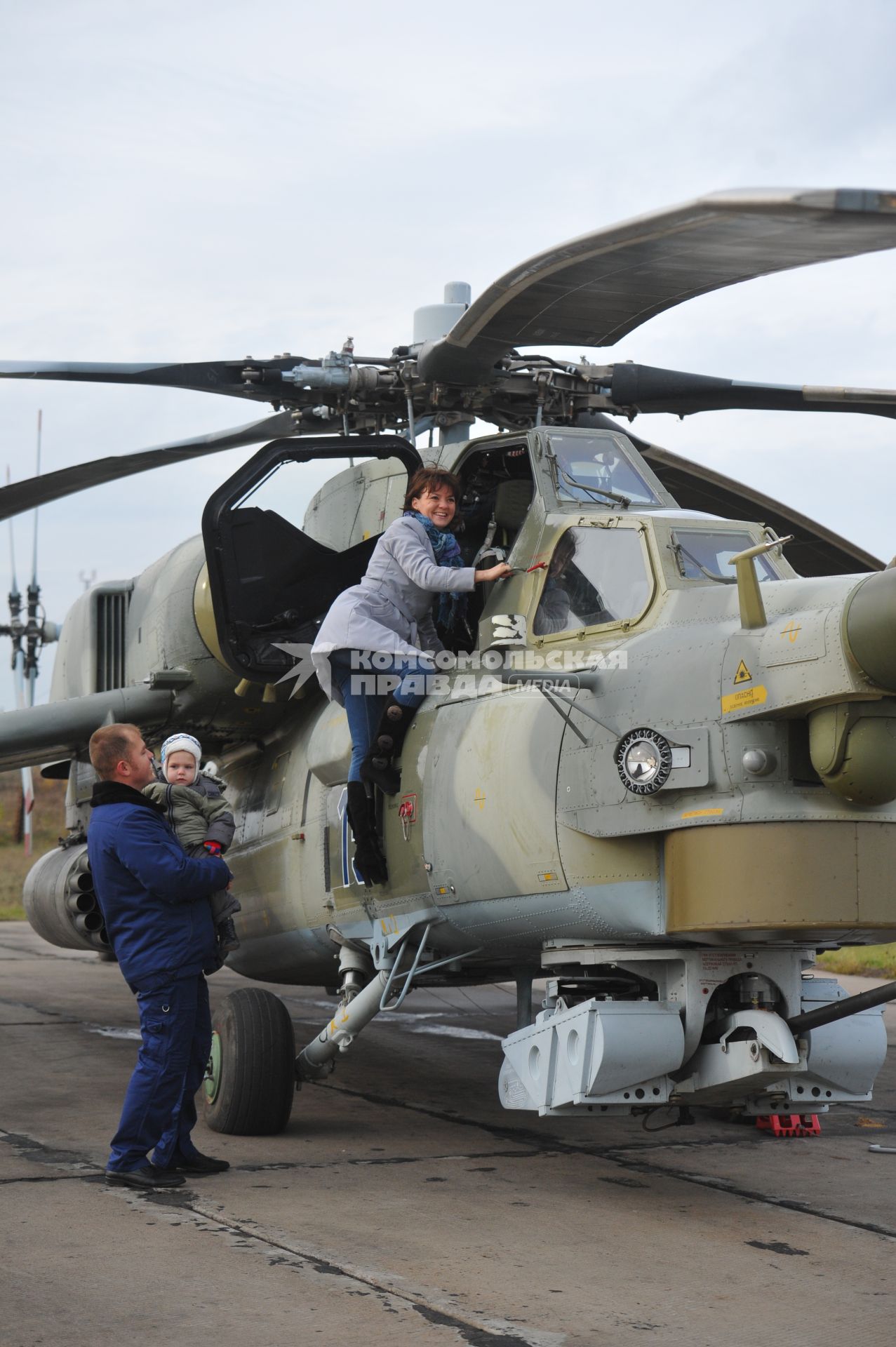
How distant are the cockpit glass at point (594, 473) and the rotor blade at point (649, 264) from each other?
1.66 feet

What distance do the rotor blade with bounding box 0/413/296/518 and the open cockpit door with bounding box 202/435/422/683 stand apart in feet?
3.35

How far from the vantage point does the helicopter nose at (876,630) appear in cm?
502

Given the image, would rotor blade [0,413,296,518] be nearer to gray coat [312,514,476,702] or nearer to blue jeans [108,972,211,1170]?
gray coat [312,514,476,702]

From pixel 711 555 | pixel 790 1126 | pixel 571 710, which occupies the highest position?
pixel 711 555

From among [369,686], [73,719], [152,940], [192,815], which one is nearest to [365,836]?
[369,686]

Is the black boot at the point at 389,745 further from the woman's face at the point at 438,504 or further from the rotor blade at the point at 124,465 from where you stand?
the rotor blade at the point at 124,465

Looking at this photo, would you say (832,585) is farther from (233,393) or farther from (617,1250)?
(233,393)

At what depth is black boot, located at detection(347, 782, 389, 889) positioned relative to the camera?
719 centimetres

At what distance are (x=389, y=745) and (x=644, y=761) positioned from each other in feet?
5.94

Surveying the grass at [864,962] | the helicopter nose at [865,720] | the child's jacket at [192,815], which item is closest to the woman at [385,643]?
the child's jacket at [192,815]

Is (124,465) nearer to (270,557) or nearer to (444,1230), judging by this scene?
(270,557)

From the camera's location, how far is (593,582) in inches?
259

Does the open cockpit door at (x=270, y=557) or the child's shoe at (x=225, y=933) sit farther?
the open cockpit door at (x=270, y=557)

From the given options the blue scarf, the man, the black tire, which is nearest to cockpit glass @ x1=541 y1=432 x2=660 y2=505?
the blue scarf
